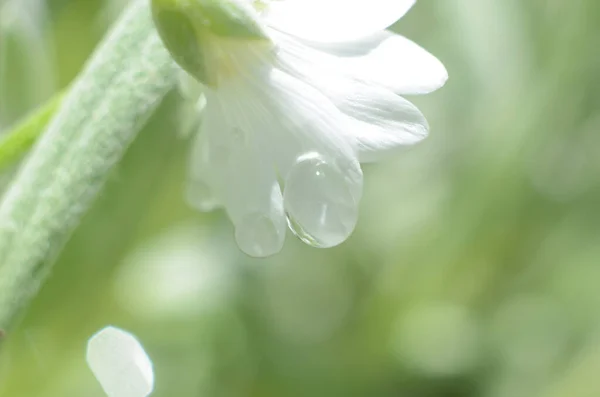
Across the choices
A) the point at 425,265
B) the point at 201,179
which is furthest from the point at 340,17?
the point at 425,265

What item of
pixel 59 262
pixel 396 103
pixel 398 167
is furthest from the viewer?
pixel 398 167

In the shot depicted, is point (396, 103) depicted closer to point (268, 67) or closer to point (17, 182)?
point (268, 67)

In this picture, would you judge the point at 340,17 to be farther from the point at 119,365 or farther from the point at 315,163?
the point at 119,365

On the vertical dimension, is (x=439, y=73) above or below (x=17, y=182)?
above

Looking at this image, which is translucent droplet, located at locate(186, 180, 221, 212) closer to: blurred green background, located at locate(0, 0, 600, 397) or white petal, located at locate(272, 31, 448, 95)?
white petal, located at locate(272, 31, 448, 95)

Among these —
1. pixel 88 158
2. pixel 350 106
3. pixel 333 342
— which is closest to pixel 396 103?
pixel 350 106

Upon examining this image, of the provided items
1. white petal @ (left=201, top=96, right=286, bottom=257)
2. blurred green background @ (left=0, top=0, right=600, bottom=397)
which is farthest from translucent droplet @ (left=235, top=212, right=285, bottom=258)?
blurred green background @ (left=0, top=0, right=600, bottom=397)
